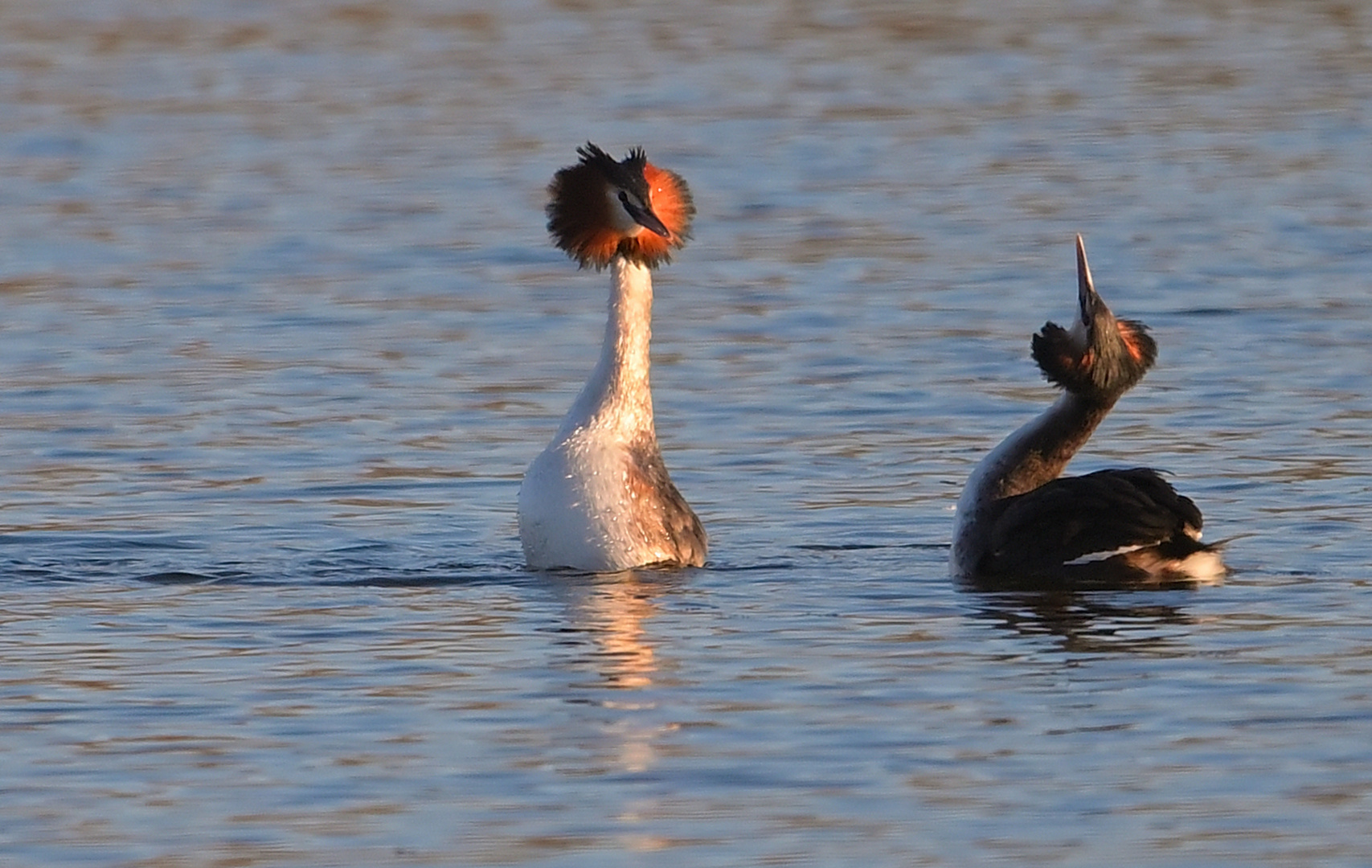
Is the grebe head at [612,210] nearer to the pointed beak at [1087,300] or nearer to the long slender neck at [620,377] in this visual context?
the long slender neck at [620,377]

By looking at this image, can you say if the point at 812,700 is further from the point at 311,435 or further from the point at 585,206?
the point at 311,435

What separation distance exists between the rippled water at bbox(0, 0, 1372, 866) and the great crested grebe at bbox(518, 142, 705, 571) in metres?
0.19

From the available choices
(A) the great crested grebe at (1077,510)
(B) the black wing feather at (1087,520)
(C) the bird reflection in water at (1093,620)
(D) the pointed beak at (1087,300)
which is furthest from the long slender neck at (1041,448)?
(C) the bird reflection in water at (1093,620)

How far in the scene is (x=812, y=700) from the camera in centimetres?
880

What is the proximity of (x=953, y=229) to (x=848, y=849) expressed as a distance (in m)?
12.0

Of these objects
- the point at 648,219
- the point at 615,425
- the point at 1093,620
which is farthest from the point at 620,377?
the point at 1093,620

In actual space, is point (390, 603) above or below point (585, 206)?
below

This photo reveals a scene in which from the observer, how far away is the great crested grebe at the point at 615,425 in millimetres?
11055

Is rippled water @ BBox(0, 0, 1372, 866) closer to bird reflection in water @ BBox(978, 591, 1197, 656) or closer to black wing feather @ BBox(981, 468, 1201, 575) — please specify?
bird reflection in water @ BBox(978, 591, 1197, 656)

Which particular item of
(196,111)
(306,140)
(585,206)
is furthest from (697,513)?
(196,111)

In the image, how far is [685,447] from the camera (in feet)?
44.3

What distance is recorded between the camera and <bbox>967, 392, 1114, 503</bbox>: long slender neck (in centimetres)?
1130

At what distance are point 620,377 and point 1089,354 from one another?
5.87 feet

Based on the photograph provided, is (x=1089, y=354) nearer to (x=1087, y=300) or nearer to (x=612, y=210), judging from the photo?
(x=1087, y=300)
